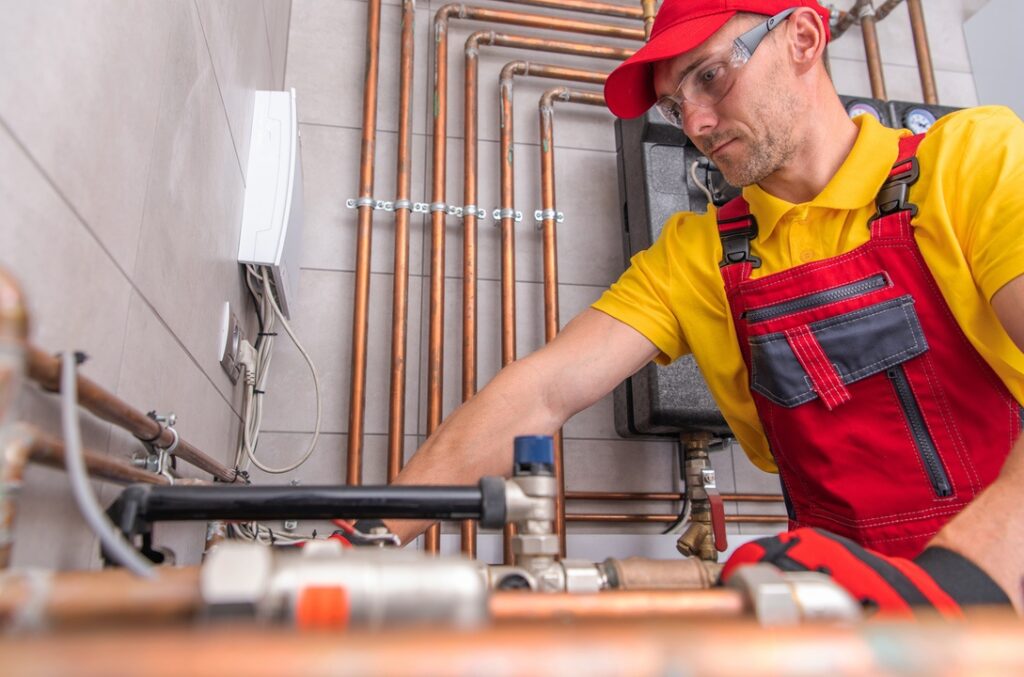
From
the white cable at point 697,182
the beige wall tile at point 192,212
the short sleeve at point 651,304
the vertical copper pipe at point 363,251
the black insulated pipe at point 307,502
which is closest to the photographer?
the black insulated pipe at point 307,502

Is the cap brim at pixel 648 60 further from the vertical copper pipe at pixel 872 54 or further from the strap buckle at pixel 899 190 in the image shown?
the vertical copper pipe at pixel 872 54

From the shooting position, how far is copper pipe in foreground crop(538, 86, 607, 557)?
146cm

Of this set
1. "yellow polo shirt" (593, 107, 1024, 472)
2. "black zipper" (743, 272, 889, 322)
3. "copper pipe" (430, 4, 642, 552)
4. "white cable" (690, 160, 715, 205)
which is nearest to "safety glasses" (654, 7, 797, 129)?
"yellow polo shirt" (593, 107, 1024, 472)

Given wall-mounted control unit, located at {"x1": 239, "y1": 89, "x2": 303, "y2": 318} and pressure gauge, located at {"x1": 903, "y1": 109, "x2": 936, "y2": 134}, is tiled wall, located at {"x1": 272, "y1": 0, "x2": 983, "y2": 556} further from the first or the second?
pressure gauge, located at {"x1": 903, "y1": 109, "x2": 936, "y2": 134}

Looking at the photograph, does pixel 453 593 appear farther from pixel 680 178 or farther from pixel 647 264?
pixel 680 178

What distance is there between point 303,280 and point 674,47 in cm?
93

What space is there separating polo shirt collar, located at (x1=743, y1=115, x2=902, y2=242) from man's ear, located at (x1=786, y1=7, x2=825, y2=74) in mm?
136

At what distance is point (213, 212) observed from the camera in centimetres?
97

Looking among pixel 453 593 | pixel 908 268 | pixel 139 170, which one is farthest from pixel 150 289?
pixel 908 268

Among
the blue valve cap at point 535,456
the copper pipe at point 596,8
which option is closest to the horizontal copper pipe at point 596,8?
the copper pipe at point 596,8

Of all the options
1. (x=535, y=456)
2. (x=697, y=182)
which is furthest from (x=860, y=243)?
(x=535, y=456)

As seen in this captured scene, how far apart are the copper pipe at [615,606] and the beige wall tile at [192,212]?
1.74 ft

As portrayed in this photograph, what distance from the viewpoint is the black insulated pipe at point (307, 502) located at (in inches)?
17.3

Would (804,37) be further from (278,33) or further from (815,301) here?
(278,33)
